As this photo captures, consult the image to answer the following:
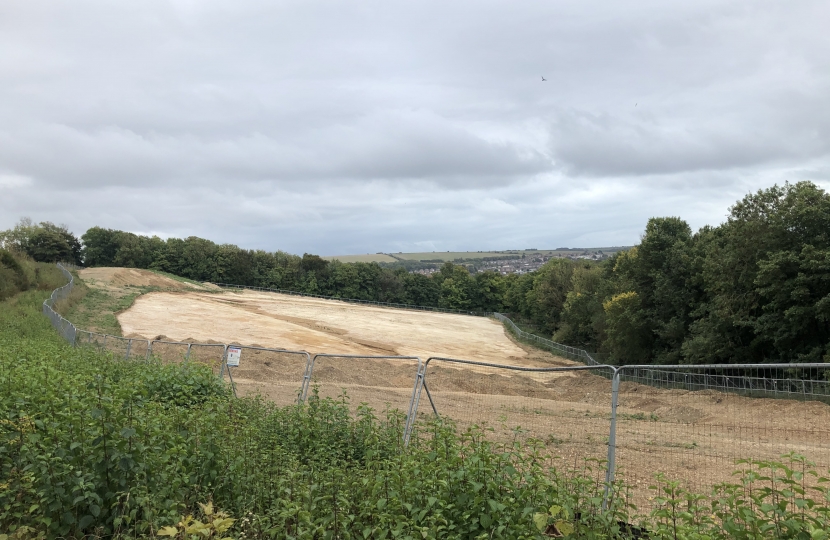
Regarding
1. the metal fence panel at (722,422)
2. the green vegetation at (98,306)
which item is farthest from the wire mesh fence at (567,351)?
the metal fence panel at (722,422)

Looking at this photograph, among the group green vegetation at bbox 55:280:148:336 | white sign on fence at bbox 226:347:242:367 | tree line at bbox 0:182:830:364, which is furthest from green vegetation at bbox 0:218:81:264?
white sign on fence at bbox 226:347:242:367

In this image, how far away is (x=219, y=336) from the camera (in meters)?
44.8

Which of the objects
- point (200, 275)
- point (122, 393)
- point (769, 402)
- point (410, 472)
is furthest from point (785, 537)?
point (200, 275)

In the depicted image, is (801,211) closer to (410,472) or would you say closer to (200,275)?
(410,472)

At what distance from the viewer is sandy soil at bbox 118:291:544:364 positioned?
45.5 metres

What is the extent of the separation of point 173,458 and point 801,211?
33558 millimetres

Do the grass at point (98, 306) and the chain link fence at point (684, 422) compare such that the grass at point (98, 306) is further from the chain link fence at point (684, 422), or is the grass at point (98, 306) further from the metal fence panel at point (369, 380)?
the chain link fence at point (684, 422)

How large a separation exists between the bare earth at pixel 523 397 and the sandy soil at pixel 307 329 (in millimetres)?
189

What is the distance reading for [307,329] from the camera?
2119 inches

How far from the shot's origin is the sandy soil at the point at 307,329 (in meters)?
45.5

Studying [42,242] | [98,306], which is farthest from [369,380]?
[42,242]

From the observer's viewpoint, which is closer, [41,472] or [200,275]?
[41,472]

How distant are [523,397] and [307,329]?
43.7 m

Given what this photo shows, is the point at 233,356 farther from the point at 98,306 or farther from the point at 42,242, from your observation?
the point at 42,242
